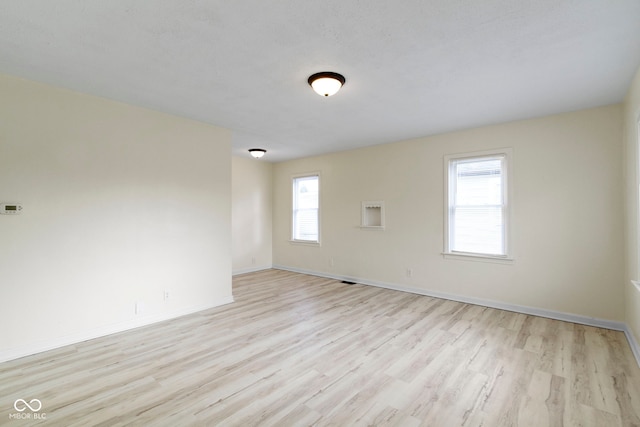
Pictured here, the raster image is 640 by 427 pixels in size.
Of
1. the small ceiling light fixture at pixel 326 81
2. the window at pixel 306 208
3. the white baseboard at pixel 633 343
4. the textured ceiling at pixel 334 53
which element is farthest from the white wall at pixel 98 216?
the white baseboard at pixel 633 343

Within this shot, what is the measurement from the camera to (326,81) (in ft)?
8.92

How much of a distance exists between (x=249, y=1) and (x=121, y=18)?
905 millimetres

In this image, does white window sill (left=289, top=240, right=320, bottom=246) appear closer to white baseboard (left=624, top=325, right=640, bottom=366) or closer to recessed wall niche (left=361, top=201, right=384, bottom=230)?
recessed wall niche (left=361, top=201, right=384, bottom=230)

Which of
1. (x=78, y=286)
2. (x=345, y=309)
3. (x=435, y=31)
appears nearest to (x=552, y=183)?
(x=435, y=31)

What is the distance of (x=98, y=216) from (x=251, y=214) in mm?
3767

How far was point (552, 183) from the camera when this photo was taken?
3.82 m

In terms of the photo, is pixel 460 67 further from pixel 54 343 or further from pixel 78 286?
pixel 54 343

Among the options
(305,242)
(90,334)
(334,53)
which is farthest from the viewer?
(305,242)

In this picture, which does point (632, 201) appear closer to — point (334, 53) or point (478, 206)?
point (478, 206)

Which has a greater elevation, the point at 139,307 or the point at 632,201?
the point at 632,201

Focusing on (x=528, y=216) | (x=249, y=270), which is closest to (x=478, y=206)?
(x=528, y=216)

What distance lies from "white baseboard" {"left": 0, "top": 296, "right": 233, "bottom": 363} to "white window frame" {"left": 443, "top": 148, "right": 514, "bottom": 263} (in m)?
3.84

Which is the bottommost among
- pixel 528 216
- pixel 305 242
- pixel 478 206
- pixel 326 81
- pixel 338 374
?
pixel 338 374

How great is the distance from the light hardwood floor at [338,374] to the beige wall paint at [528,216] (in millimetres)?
536
